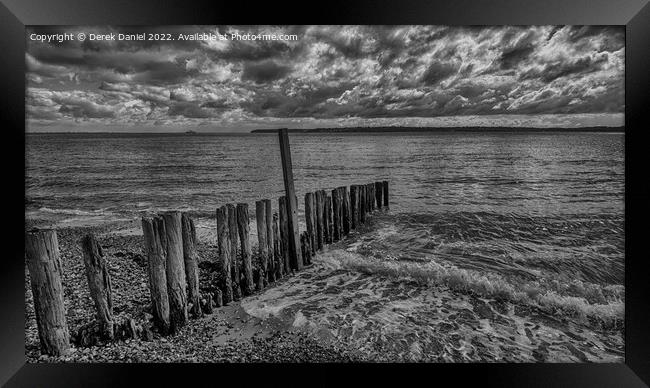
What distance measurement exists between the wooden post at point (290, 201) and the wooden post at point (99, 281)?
2.50 m

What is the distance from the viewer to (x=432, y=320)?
486 centimetres

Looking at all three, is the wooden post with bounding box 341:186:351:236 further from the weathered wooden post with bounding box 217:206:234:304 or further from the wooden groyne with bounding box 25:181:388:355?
the weathered wooden post with bounding box 217:206:234:304

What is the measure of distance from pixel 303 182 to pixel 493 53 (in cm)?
649

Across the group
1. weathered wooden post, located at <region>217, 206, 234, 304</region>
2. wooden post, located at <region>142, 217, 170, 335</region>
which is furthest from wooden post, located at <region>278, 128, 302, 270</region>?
wooden post, located at <region>142, 217, 170, 335</region>

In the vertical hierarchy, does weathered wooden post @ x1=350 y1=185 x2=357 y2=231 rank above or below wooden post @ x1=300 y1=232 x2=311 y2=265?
above

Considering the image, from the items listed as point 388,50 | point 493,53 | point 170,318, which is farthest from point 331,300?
Answer: point 493,53

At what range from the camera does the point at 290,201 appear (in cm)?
550

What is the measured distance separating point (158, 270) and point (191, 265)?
0.36 m

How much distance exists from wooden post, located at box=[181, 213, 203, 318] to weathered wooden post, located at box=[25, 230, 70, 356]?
3.94 feet

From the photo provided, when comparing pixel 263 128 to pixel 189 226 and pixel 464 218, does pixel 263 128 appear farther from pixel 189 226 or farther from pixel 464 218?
pixel 464 218

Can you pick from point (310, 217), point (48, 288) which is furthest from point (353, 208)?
point (48, 288)

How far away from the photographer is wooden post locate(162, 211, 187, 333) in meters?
4.09

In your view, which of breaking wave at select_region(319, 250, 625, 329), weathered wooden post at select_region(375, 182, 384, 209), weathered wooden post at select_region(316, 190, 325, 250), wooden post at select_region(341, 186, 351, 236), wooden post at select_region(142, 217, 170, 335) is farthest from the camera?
weathered wooden post at select_region(375, 182, 384, 209)

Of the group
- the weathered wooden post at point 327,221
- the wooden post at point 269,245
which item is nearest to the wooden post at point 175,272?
the wooden post at point 269,245
